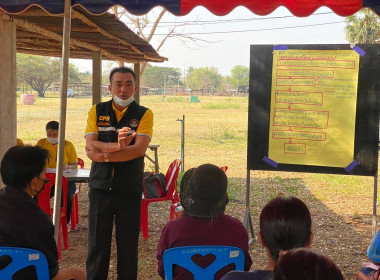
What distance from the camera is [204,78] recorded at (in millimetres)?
89750

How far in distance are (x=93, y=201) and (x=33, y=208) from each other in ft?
3.55

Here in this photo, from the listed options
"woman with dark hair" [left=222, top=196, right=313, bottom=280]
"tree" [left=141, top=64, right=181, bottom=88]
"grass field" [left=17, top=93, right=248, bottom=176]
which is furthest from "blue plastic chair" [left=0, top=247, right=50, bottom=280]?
"tree" [left=141, top=64, right=181, bottom=88]

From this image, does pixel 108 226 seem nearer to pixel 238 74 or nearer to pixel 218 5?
pixel 218 5

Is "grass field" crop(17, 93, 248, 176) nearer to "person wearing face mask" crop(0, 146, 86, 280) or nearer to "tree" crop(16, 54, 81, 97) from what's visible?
"person wearing face mask" crop(0, 146, 86, 280)

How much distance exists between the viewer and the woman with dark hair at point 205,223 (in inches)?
80.3

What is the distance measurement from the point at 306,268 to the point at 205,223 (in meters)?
1.03

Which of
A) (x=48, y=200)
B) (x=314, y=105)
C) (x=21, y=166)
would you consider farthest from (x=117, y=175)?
(x=314, y=105)

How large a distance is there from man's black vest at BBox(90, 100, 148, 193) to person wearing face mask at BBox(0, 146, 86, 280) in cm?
88

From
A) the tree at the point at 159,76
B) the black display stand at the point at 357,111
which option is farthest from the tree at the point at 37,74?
the black display stand at the point at 357,111

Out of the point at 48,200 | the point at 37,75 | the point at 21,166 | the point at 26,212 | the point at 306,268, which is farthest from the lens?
the point at 37,75

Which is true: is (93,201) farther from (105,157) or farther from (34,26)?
(34,26)

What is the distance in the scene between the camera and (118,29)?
16.7ft

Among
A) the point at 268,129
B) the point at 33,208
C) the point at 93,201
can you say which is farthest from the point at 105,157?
the point at 268,129

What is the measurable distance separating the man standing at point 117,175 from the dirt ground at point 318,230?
1.03 metres
